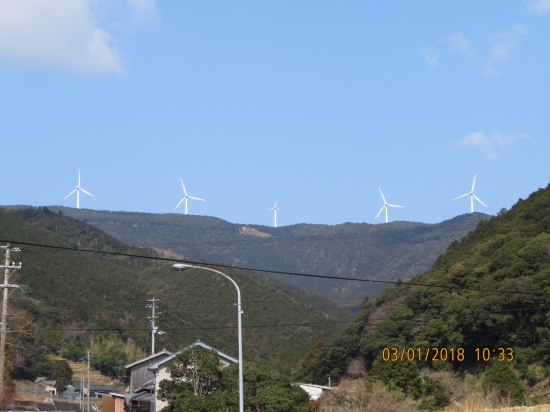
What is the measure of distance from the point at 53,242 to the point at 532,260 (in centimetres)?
8460

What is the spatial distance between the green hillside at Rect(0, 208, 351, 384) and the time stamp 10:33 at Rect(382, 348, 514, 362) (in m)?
33.1

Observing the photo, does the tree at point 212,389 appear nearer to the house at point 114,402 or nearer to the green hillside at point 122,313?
the house at point 114,402

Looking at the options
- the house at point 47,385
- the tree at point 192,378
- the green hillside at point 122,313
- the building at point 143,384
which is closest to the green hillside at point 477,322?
the tree at point 192,378

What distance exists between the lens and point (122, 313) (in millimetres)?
101750

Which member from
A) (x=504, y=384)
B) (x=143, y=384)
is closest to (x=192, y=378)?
(x=504, y=384)

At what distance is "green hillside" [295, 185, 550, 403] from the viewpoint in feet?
165

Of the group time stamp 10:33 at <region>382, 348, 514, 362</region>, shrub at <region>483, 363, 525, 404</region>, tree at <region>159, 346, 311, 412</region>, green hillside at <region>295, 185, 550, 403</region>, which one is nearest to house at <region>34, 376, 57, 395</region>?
green hillside at <region>295, 185, 550, 403</region>

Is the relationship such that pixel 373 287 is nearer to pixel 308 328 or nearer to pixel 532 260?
pixel 308 328

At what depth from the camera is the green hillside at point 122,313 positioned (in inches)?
3521

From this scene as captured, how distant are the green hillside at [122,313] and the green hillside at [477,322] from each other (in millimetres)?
22307

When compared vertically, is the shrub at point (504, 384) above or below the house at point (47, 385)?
above

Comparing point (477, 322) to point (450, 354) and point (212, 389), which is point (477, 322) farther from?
point (212, 389)

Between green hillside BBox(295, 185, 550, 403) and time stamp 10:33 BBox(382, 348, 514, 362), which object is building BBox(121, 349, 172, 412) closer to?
green hillside BBox(295, 185, 550, 403)

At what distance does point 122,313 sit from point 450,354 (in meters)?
55.3
